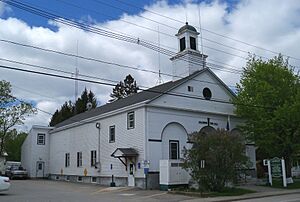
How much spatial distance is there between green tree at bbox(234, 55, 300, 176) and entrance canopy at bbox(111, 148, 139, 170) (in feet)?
31.8

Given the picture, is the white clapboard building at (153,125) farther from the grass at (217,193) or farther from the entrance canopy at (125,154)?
the grass at (217,193)

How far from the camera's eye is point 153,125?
1131 inches

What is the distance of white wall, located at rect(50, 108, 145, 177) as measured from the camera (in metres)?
29.2

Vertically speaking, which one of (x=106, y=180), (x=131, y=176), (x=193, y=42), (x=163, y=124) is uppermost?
(x=193, y=42)

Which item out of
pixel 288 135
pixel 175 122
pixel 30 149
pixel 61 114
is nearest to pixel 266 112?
pixel 288 135

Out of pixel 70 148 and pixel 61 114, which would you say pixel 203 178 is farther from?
pixel 61 114

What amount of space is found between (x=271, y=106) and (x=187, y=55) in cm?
848

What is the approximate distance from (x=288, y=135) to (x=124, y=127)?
12.6 meters

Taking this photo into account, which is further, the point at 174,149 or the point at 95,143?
the point at 95,143

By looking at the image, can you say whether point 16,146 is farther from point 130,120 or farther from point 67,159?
point 130,120

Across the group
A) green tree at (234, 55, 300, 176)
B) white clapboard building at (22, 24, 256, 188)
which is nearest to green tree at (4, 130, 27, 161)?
white clapboard building at (22, 24, 256, 188)

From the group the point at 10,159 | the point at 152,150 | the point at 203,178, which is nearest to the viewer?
the point at 203,178

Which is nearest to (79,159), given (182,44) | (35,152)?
(35,152)

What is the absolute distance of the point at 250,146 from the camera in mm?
35688
